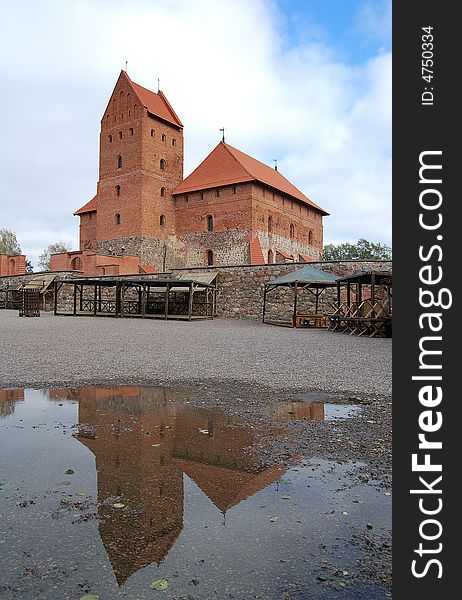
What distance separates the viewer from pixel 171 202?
47.0 m

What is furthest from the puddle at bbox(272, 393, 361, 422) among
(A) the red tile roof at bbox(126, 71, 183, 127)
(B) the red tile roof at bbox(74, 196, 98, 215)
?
(B) the red tile roof at bbox(74, 196, 98, 215)

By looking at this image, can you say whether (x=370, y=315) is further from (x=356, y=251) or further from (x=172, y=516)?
(x=356, y=251)

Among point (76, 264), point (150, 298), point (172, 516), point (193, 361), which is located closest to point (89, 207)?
point (76, 264)

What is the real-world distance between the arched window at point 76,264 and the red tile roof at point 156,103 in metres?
16.1

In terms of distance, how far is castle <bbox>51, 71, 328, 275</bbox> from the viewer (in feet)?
140

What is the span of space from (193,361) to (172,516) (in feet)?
23.0

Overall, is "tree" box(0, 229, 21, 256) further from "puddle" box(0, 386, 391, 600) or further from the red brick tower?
"puddle" box(0, 386, 391, 600)

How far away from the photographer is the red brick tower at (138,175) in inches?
1740

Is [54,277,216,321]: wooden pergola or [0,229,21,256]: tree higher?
[0,229,21,256]: tree

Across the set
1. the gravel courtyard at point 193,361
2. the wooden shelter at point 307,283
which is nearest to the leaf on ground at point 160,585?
the gravel courtyard at point 193,361

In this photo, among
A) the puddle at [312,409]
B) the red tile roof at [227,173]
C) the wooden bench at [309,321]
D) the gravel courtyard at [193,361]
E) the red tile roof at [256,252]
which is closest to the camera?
the puddle at [312,409]

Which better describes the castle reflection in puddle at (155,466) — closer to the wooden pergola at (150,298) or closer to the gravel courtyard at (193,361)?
the gravel courtyard at (193,361)

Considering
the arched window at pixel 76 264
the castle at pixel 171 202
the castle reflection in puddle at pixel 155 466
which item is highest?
the castle at pixel 171 202

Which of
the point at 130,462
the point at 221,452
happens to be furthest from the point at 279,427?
the point at 130,462
